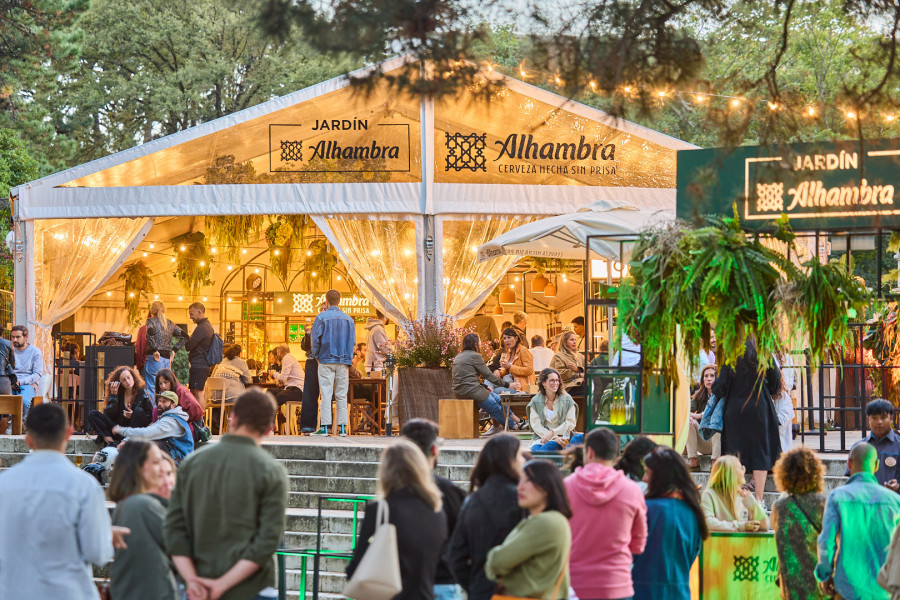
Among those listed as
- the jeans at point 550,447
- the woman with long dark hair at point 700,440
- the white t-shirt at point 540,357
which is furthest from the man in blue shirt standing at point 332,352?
the woman with long dark hair at point 700,440

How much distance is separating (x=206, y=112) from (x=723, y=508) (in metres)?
26.3

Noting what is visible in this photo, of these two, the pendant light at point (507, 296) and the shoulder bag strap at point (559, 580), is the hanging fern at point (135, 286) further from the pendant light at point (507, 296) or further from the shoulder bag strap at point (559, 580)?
the shoulder bag strap at point (559, 580)

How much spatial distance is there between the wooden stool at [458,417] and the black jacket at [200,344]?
138 inches

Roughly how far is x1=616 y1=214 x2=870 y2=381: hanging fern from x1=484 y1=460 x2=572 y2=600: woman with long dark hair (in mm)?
2492

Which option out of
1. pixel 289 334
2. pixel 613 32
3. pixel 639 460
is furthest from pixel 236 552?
pixel 289 334

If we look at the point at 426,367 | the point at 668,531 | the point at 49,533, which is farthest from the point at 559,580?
the point at 426,367

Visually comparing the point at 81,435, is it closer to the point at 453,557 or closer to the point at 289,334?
the point at 289,334

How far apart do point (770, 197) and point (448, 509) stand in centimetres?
325

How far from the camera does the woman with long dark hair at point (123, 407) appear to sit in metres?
11.8

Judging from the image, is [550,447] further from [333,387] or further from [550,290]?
[550,290]

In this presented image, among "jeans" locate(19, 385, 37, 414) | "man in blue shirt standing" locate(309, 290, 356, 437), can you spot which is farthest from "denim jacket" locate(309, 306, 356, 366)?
"jeans" locate(19, 385, 37, 414)

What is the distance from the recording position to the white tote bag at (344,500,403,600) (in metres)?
5.06

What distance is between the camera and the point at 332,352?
1411 cm

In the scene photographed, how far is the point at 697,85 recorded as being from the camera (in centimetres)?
675
